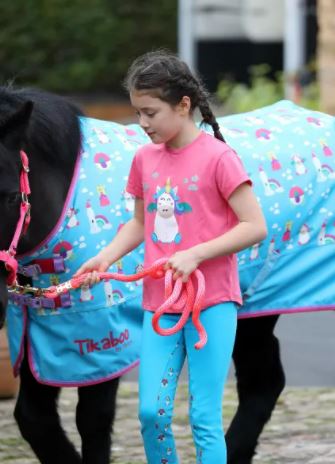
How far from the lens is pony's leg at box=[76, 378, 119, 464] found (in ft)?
15.5

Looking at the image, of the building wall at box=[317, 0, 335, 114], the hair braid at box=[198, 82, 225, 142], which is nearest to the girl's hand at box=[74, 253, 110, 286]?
the hair braid at box=[198, 82, 225, 142]

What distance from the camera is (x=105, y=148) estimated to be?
4840mm

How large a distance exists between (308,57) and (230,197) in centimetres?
1006

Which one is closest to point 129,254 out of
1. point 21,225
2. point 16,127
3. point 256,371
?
point 21,225

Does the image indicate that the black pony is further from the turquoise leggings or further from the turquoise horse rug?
the turquoise leggings

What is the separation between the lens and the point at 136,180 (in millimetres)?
4273

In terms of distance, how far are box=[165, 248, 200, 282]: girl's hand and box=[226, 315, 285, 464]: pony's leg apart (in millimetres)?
1469

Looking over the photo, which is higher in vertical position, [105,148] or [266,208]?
[105,148]

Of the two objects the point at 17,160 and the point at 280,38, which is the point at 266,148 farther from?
the point at 280,38

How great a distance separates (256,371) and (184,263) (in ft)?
5.35

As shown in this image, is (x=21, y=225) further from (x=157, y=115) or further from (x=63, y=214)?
(x=157, y=115)

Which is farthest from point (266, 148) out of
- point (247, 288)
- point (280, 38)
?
point (280, 38)

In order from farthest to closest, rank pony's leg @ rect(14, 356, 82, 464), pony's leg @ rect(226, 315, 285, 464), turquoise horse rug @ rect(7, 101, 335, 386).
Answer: pony's leg @ rect(226, 315, 285, 464), pony's leg @ rect(14, 356, 82, 464), turquoise horse rug @ rect(7, 101, 335, 386)

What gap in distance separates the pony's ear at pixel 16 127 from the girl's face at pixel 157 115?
0.38 metres
